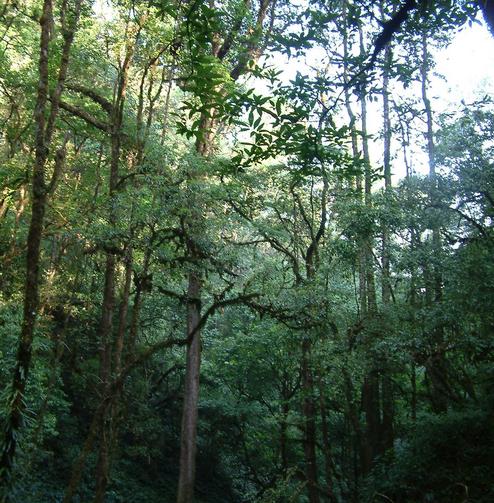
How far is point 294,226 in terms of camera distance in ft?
39.5

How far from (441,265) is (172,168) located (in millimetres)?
5355

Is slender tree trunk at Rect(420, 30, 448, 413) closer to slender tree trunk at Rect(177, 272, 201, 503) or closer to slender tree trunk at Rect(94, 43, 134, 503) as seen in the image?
slender tree trunk at Rect(177, 272, 201, 503)

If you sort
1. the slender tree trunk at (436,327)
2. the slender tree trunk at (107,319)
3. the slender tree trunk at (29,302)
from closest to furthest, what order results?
1. the slender tree trunk at (29,302)
2. the slender tree trunk at (107,319)
3. the slender tree trunk at (436,327)

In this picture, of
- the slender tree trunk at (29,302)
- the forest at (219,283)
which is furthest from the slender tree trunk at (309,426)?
the slender tree trunk at (29,302)

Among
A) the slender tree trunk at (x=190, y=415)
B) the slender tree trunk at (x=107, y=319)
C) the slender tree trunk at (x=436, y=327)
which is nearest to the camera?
the slender tree trunk at (x=107, y=319)

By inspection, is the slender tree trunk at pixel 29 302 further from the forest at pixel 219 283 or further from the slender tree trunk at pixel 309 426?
the slender tree trunk at pixel 309 426

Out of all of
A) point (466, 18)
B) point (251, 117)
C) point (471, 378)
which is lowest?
point (471, 378)

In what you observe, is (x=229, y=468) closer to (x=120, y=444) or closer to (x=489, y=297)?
(x=120, y=444)

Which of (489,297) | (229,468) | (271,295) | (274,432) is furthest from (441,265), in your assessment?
(229,468)

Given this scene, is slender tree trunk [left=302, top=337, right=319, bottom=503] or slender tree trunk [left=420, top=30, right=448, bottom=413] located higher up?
slender tree trunk [left=420, top=30, right=448, bottom=413]

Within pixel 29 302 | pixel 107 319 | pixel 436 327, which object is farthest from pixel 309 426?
pixel 29 302

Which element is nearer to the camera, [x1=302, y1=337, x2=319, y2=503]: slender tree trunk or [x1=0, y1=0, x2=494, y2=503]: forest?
[x1=0, y1=0, x2=494, y2=503]: forest

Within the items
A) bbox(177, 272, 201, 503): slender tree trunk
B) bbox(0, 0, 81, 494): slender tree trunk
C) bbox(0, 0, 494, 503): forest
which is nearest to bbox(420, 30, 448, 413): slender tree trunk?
bbox(0, 0, 494, 503): forest

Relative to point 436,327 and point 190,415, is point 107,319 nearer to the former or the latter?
point 190,415
